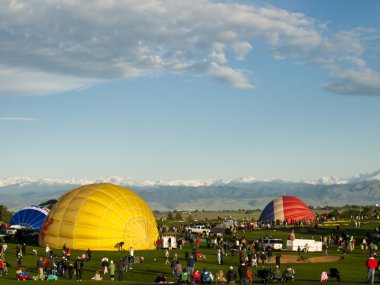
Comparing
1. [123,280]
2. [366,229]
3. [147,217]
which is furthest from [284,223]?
[123,280]

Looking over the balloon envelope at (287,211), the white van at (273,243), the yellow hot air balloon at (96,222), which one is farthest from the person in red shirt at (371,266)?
the balloon envelope at (287,211)

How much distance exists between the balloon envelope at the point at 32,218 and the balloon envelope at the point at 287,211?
37.8 meters

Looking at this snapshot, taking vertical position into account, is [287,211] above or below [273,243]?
above

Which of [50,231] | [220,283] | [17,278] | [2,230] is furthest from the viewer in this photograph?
[2,230]

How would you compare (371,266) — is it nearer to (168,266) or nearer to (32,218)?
(168,266)

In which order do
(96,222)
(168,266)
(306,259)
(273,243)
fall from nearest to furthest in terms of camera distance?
(168,266)
(306,259)
(96,222)
(273,243)

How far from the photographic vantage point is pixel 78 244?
60.0 metres

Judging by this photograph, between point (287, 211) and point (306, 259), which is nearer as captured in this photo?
point (306, 259)

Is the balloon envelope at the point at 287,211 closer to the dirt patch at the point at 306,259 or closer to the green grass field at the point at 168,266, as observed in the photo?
the green grass field at the point at 168,266

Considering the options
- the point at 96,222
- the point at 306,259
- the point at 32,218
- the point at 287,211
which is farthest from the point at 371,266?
the point at 287,211

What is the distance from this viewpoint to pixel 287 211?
102 meters

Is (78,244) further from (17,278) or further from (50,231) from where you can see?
(17,278)

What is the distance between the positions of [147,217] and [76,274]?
64.3ft

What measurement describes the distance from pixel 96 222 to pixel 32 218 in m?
23.3
